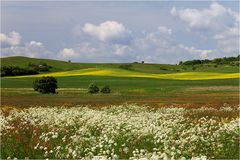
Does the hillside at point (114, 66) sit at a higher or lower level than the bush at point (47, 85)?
higher

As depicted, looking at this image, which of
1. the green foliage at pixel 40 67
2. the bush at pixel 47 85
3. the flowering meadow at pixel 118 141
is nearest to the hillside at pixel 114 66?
the green foliage at pixel 40 67

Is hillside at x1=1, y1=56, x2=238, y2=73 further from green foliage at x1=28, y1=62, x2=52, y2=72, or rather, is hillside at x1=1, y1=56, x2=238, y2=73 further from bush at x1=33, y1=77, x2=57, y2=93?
bush at x1=33, y1=77, x2=57, y2=93

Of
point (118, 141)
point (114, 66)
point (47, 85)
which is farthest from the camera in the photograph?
point (114, 66)

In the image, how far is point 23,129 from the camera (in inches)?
729

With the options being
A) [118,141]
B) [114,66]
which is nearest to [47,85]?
[118,141]

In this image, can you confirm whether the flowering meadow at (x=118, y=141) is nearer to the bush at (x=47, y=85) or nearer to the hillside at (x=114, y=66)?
the bush at (x=47, y=85)

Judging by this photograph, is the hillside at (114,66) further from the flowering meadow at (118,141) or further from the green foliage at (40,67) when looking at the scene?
the flowering meadow at (118,141)

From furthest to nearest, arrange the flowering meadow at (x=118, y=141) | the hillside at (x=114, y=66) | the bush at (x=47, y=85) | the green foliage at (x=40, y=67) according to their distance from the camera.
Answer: the hillside at (x=114, y=66) < the green foliage at (x=40, y=67) < the bush at (x=47, y=85) < the flowering meadow at (x=118, y=141)

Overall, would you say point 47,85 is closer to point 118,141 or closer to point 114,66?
point 118,141

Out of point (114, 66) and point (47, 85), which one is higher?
point (114, 66)

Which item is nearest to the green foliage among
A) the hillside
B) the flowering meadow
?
the hillside

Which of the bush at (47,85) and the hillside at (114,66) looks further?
the hillside at (114,66)

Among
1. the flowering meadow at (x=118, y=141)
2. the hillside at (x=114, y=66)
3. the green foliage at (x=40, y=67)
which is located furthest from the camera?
the hillside at (x=114, y=66)

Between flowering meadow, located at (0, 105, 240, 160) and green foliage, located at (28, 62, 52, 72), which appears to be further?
green foliage, located at (28, 62, 52, 72)
